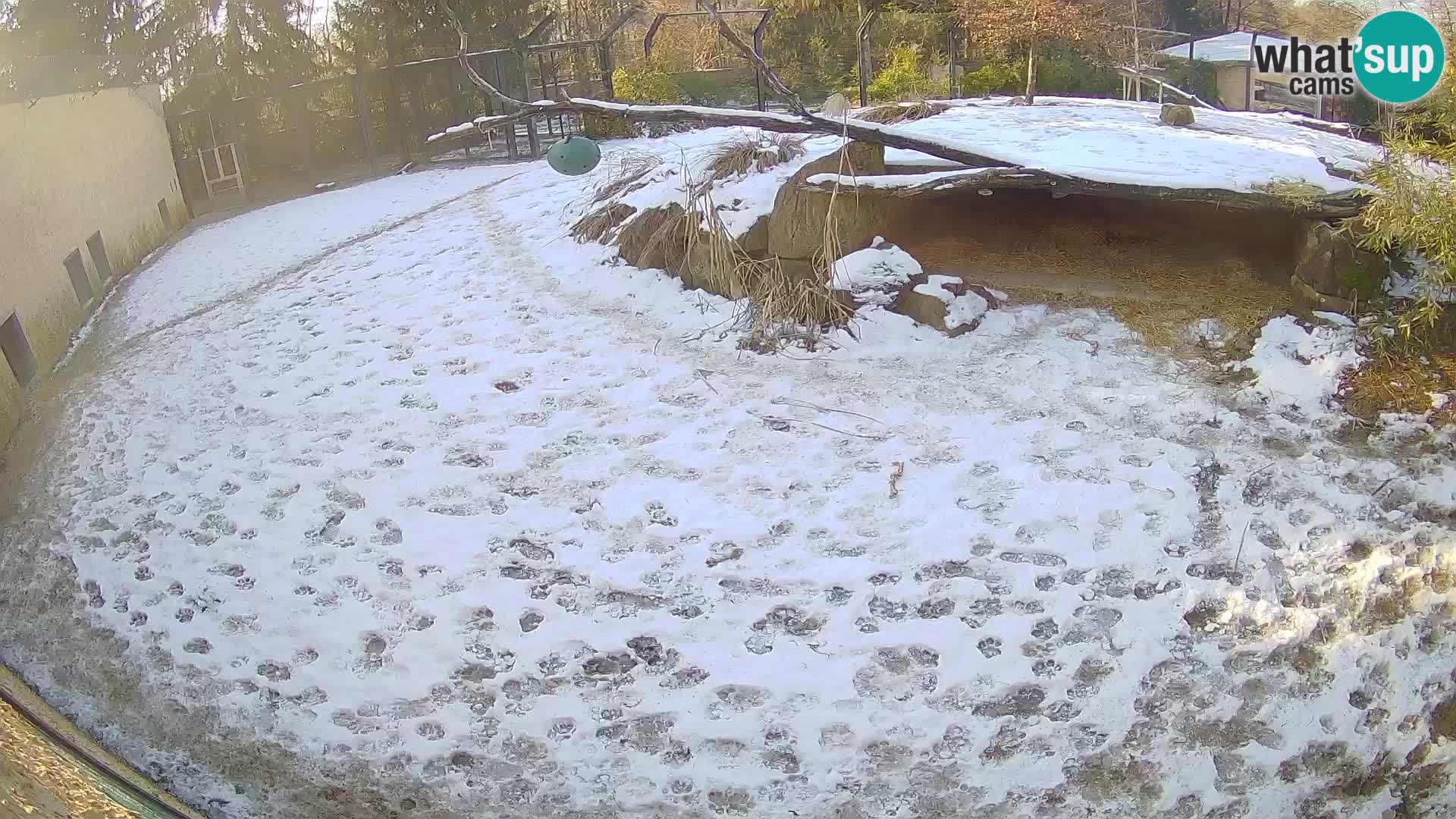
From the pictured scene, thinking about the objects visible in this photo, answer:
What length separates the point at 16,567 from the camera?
11.7 feet

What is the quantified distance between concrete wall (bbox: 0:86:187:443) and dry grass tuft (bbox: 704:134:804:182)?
3418 millimetres

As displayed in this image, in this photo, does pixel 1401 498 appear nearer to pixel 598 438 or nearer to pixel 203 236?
pixel 598 438

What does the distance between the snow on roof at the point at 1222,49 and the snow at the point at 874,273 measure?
775 cm

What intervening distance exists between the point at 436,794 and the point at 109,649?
4.54ft

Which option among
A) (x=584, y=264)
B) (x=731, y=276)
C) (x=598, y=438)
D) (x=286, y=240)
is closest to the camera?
(x=598, y=438)

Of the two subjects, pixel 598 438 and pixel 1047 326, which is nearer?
pixel 598 438

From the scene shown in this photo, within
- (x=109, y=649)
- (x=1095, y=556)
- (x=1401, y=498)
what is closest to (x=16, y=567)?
(x=109, y=649)

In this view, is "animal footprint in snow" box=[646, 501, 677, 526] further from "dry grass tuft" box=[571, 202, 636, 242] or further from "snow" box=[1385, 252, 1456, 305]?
"snow" box=[1385, 252, 1456, 305]

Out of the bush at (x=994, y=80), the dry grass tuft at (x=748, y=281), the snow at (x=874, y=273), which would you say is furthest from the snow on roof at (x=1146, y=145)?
the bush at (x=994, y=80)

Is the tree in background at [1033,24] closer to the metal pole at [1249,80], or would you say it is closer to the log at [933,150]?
the metal pole at [1249,80]

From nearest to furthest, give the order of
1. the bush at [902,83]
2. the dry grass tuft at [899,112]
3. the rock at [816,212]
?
the rock at [816,212]
the dry grass tuft at [899,112]
the bush at [902,83]

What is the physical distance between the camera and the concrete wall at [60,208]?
427cm

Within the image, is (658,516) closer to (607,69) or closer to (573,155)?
(573,155)

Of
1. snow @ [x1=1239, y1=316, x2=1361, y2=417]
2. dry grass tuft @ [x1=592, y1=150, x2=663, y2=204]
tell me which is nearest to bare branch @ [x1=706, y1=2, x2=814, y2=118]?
dry grass tuft @ [x1=592, y1=150, x2=663, y2=204]
